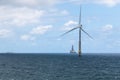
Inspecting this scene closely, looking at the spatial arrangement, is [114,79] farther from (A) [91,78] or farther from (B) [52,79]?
(B) [52,79]

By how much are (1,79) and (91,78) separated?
26077mm

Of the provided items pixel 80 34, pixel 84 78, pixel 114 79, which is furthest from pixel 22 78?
pixel 80 34

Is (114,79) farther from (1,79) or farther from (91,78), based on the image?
(1,79)

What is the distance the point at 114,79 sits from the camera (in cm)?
10069

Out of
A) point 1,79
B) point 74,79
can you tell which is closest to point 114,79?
point 74,79

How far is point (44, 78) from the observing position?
3898 inches

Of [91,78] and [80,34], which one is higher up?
[80,34]

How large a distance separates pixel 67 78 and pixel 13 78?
15.6m

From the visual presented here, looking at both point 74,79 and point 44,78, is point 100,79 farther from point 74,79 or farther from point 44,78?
point 44,78

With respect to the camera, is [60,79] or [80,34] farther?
[80,34]

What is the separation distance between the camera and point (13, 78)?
99.1 meters

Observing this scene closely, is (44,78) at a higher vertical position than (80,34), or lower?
lower

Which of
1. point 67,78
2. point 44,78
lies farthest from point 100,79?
point 44,78

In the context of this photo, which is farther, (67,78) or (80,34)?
(80,34)
